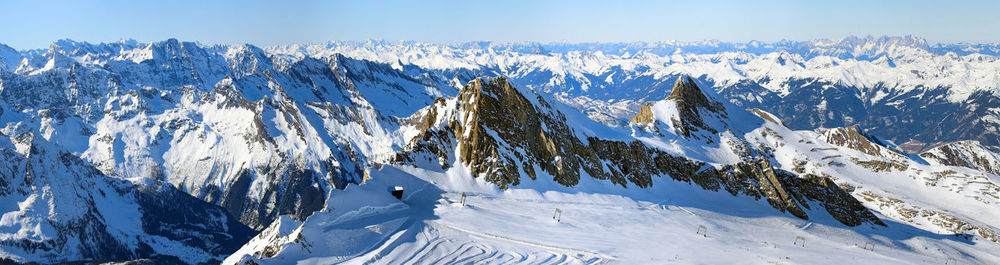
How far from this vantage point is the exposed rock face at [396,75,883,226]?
79.4m

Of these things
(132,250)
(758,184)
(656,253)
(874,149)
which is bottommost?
(132,250)

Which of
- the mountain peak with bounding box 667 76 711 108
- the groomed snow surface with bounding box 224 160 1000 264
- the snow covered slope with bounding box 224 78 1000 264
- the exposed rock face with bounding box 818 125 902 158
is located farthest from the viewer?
the exposed rock face with bounding box 818 125 902 158

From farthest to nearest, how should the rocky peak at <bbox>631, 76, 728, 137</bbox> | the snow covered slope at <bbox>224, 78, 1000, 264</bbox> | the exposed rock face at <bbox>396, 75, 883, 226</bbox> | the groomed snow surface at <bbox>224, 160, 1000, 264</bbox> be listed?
the rocky peak at <bbox>631, 76, 728, 137</bbox>
the exposed rock face at <bbox>396, 75, 883, 226</bbox>
the snow covered slope at <bbox>224, 78, 1000, 264</bbox>
the groomed snow surface at <bbox>224, 160, 1000, 264</bbox>

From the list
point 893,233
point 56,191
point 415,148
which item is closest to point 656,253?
point 415,148

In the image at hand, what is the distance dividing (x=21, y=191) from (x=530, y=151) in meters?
210

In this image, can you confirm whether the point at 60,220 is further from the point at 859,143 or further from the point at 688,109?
the point at 859,143

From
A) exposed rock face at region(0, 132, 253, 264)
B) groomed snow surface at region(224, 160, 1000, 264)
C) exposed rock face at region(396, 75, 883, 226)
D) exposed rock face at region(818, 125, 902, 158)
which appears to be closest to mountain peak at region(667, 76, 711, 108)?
exposed rock face at region(396, 75, 883, 226)

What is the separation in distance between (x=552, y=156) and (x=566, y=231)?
24.5m

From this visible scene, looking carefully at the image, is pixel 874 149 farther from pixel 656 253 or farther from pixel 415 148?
pixel 415 148

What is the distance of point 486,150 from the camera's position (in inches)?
3118

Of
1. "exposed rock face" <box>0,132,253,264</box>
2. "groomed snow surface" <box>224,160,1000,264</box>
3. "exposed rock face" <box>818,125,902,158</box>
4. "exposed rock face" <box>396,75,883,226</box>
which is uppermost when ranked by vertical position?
"exposed rock face" <box>818,125,902,158</box>

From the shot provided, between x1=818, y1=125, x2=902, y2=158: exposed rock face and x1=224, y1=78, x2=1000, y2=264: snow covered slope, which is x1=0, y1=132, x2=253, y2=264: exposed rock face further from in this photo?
x1=818, y1=125, x2=902, y2=158: exposed rock face

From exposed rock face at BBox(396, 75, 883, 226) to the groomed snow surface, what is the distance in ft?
9.41

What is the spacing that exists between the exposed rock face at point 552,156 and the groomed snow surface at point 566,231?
2867mm
